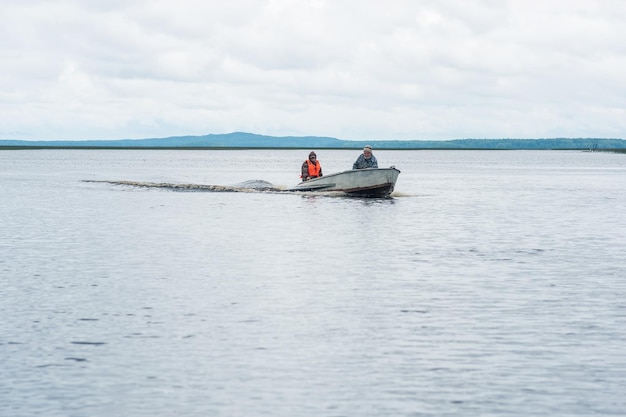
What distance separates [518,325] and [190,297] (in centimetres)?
626

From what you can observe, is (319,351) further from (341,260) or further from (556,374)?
(341,260)

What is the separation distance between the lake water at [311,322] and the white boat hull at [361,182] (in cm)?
1265

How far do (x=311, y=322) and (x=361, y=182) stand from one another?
3160 centimetres

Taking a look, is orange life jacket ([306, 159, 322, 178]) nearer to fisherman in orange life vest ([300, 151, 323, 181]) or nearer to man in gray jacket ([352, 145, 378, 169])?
fisherman in orange life vest ([300, 151, 323, 181])

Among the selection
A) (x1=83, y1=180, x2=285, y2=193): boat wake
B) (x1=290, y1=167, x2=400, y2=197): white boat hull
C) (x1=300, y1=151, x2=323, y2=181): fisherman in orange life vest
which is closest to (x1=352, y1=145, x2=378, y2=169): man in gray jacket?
(x1=290, y1=167, x2=400, y2=197): white boat hull

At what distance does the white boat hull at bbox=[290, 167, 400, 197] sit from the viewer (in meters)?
46.2

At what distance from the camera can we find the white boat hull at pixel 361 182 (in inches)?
1818

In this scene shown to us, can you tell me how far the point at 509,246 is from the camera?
28.4 meters

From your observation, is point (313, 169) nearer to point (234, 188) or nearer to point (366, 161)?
point (366, 161)

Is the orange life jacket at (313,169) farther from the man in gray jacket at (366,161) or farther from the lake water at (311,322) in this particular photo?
the lake water at (311,322)

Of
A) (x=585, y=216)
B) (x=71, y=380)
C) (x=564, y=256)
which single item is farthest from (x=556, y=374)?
(x=585, y=216)

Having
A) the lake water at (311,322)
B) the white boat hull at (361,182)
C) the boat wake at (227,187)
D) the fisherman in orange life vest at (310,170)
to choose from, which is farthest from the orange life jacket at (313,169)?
the lake water at (311,322)

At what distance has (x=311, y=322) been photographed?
51.1ft

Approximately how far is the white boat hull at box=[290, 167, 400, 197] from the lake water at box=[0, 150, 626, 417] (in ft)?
41.5
